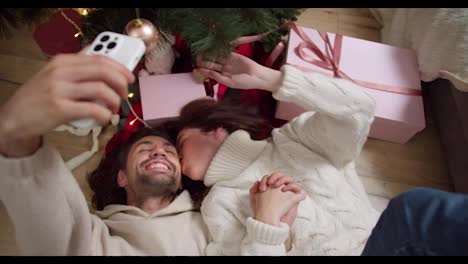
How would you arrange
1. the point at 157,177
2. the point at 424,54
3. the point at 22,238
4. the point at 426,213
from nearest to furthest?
1. the point at 426,213
2. the point at 22,238
3. the point at 157,177
4. the point at 424,54

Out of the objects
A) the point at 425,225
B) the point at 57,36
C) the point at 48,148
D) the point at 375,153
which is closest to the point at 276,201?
the point at 425,225

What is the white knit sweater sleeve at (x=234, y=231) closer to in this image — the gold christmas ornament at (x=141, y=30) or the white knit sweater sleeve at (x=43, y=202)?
the white knit sweater sleeve at (x=43, y=202)

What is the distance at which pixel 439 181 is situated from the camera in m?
1.33

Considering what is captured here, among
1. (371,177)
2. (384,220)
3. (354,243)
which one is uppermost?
(384,220)

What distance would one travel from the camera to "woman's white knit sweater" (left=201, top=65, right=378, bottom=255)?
3.07 feet

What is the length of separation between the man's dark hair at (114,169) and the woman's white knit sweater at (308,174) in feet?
0.63

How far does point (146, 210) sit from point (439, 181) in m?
0.90

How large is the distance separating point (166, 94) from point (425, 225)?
2.67 ft

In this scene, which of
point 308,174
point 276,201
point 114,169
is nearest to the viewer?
point 276,201

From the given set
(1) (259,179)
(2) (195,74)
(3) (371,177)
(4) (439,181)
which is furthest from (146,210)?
(4) (439,181)

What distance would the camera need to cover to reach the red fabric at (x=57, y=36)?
3.93 feet

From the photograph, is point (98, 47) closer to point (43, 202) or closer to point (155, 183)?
point (43, 202)

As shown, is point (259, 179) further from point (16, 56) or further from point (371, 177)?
point (16, 56)

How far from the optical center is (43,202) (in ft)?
2.19
